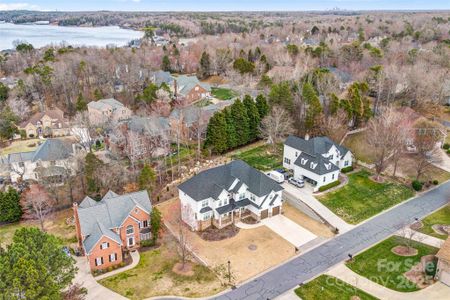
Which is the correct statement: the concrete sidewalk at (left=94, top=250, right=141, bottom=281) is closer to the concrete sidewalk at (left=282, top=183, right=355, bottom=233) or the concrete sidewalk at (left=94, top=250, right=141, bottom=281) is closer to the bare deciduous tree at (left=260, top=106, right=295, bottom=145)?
the concrete sidewalk at (left=282, top=183, right=355, bottom=233)

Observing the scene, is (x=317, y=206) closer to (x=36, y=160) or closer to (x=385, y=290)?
(x=385, y=290)

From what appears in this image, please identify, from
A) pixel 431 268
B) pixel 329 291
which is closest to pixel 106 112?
pixel 329 291

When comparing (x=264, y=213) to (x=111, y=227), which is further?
(x=264, y=213)

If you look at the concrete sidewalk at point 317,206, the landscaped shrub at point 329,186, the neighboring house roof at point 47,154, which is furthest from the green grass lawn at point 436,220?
the neighboring house roof at point 47,154

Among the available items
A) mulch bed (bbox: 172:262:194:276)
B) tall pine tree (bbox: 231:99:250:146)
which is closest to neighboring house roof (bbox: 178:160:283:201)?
mulch bed (bbox: 172:262:194:276)

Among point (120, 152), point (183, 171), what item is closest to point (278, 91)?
point (183, 171)

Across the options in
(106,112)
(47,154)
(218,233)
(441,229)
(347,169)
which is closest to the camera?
(441,229)

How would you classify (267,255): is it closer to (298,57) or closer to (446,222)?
(446,222)
